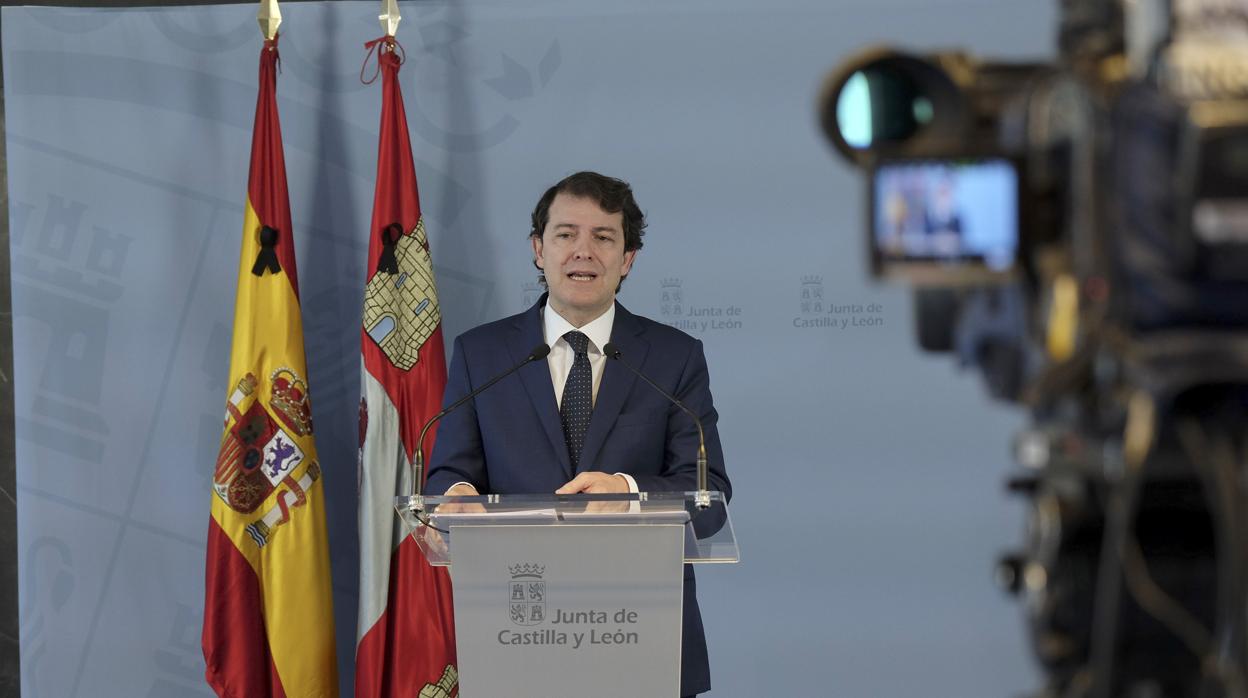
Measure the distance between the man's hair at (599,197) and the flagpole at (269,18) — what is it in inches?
52.1

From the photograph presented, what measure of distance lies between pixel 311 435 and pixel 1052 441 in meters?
3.00

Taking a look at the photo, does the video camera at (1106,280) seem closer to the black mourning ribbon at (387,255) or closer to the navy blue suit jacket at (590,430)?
the navy blue suit jacket at (590,430)

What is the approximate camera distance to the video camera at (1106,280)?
135 cm

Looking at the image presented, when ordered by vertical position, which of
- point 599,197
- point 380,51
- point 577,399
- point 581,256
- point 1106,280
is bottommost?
point 1106,280

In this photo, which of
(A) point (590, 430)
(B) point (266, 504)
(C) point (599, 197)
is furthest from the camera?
(B) point (266, 504)

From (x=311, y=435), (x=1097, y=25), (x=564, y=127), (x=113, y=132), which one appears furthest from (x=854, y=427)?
(x=1097, y=25)

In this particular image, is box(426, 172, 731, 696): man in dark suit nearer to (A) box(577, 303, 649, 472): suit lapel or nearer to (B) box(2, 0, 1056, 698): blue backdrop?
(A) box(577, 303, 649, 472): suit lapel

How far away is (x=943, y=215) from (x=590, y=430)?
168 cm

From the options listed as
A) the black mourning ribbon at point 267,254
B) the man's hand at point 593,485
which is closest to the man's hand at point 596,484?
the man's hand at point 593,485

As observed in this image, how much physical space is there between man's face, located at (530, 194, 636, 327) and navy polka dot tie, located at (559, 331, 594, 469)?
6 cm

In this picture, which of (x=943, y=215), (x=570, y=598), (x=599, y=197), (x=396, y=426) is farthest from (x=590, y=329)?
(x=943, y=215)

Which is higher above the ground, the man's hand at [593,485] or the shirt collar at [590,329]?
the shirt collar at [590,329]

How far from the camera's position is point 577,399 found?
3188 millimetres

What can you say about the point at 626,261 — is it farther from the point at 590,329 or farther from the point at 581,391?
the point at 581,391
